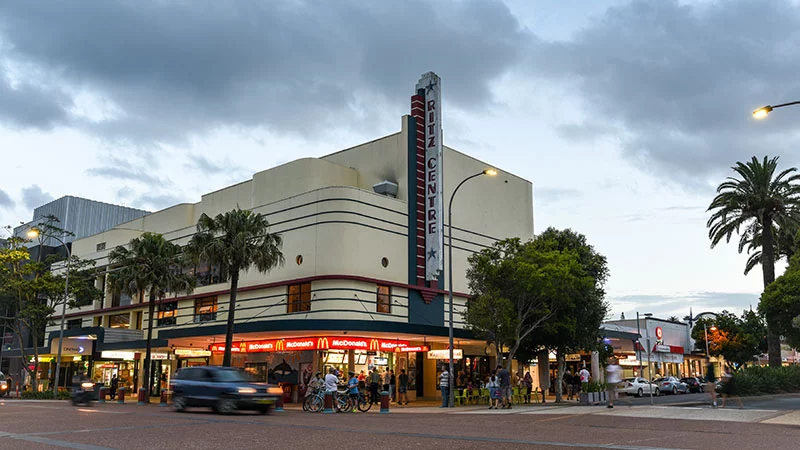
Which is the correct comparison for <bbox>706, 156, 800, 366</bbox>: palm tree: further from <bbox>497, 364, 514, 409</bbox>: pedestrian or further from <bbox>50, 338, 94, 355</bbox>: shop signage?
<bbox>50, 338, 94, 355</bbox>: shop signage

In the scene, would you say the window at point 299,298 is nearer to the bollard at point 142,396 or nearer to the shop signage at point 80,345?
the bollard at point 142,396

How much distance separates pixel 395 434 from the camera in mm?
15336

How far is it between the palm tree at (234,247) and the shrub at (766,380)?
946 inches

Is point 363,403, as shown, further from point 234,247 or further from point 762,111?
point 762,111

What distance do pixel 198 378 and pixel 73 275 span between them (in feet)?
111

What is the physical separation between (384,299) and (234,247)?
930 centimetres

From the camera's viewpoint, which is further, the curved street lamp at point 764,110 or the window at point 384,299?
the window at point 384,299

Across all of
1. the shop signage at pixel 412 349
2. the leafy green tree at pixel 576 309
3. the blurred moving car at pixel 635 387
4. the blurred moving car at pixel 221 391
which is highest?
the leafy green tree at pixel 576 309

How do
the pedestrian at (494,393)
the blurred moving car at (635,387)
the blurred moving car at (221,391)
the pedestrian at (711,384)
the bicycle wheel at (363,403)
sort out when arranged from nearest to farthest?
the blurred moving car at (221,391) < the pedestrian at (711,384) < the bicycle wheel at (363,403) < the pedestrian at (494,393) < the blurred moving car at (635,387)

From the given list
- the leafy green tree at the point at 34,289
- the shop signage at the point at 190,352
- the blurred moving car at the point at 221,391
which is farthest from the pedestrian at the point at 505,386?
the leafy green tree at the point at 34,289

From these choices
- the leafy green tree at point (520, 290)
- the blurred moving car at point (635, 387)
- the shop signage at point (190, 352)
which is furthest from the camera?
the blurred moving car at point (635, 387)

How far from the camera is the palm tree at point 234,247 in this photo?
34750 millimetres

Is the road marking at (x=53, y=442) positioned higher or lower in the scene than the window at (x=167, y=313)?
lower

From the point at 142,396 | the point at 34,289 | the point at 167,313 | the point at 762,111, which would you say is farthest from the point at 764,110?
the point at 34,289
